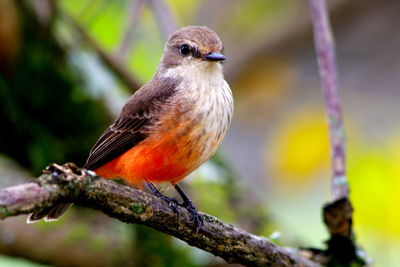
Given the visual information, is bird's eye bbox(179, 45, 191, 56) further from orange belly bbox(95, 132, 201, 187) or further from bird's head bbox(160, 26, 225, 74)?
orange belly bbox(95, 132, 201, 187)

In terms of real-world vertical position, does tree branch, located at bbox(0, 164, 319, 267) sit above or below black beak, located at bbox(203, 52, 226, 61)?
below

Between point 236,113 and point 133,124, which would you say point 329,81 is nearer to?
point 133,124

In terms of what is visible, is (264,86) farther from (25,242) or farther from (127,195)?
(127,195)

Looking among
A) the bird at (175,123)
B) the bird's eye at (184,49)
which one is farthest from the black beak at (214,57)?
the bird's eye at (184,49)

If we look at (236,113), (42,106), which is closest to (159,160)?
(42,106)

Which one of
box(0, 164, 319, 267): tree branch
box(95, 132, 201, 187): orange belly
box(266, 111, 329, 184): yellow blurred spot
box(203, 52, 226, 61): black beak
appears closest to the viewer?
box(0, 164, 319, 267): tree branch

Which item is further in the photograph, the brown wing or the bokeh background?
the bokeh background

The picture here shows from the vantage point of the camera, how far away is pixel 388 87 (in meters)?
8.53

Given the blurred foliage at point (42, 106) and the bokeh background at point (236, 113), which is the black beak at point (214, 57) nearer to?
the bokeh background at point (236, 113)

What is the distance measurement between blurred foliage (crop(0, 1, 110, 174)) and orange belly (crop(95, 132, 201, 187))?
154cm

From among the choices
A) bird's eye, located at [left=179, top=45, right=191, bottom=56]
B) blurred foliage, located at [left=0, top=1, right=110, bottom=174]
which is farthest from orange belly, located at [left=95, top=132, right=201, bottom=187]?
blurred foliage, located at [left=0, top=1, right=110, bottom=174]

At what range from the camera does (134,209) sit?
3264mm

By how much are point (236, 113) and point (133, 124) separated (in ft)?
13.8

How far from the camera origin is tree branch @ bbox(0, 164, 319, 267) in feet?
8.87
